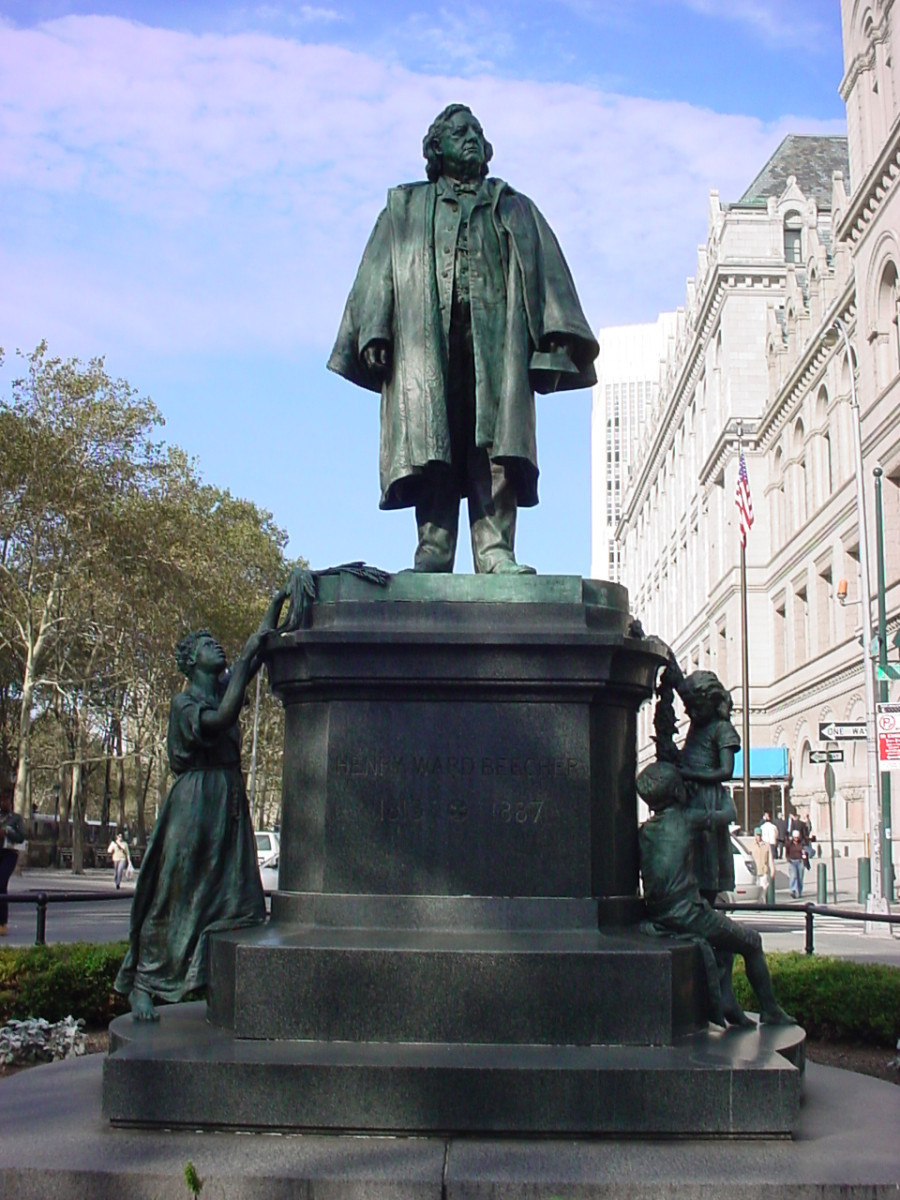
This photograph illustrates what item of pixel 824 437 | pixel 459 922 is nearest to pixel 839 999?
pixel 459 922

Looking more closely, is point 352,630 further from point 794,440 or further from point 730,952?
point 794,440

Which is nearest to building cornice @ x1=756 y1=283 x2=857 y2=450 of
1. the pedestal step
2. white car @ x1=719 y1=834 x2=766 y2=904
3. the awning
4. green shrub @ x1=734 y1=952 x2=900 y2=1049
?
the awning

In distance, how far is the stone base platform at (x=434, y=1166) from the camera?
13.7ft

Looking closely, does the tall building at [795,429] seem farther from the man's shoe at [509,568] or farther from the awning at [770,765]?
the man's shoe at [509,568]

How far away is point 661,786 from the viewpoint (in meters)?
5.86

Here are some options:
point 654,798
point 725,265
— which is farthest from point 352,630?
point 725,265

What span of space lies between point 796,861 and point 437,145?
81.0 feet

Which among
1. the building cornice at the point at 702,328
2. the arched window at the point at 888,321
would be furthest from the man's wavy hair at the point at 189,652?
the building cornice at the point at 702,328

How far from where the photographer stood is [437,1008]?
510 centimetres

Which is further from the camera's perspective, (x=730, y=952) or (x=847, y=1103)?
(x=730, y=952)

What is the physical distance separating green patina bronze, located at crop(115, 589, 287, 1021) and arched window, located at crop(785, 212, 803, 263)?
201ft

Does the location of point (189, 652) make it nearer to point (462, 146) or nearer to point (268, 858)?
point (462, 146)

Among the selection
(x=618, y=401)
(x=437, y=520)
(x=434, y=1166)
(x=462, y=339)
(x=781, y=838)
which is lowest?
(x=434, y=1166)

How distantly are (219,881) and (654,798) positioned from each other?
2.15m
